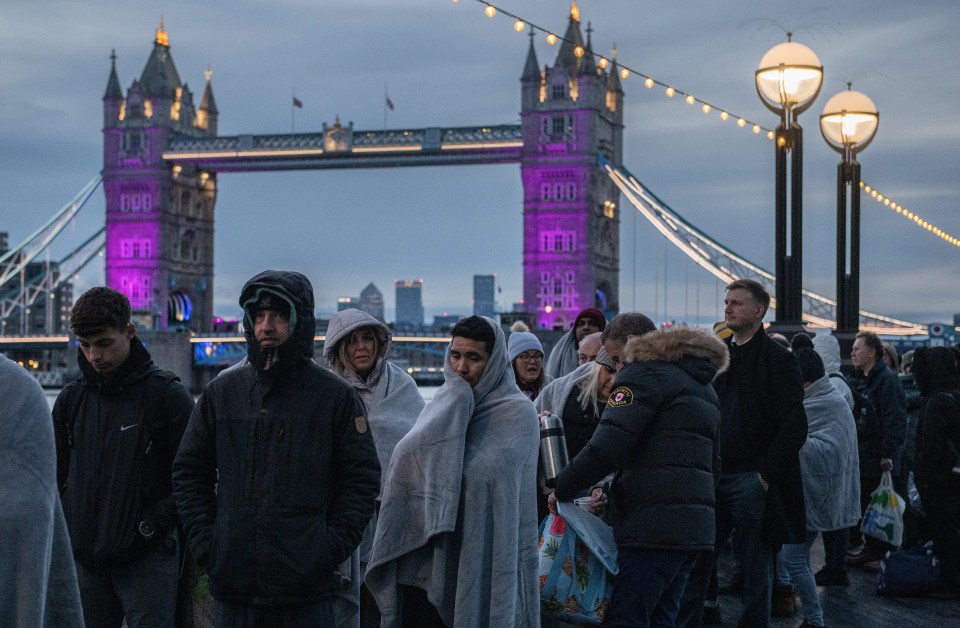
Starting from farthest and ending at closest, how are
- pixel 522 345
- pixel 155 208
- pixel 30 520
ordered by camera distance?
pixel 155 208
pixel 522 345
pixel 30 520

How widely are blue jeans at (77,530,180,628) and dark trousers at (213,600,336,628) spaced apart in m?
0.62

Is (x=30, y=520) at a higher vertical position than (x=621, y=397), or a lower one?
lower

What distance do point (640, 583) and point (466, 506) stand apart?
25.2 inches

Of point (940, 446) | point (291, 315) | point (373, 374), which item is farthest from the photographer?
point (940, 446)

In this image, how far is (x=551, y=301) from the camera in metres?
55.5

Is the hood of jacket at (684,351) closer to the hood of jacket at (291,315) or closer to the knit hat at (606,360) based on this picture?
the knit hat at (606,360)

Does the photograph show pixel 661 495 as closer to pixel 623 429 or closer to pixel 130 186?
pixel 623 429

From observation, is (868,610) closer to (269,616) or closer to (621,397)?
(621,397)

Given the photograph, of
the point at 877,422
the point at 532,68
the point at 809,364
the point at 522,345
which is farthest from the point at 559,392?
the point at 532,68

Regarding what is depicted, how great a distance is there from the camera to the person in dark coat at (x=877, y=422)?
8109 millimetres

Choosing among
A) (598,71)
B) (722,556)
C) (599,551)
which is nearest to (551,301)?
(598,71)

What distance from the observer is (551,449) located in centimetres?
464

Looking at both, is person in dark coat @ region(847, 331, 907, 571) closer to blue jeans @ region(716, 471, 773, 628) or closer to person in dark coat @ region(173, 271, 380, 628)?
blue jeans @ region(716, 471, 773, 628)

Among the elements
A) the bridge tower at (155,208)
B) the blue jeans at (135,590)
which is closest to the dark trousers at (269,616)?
the blue jeans at (135,590)
